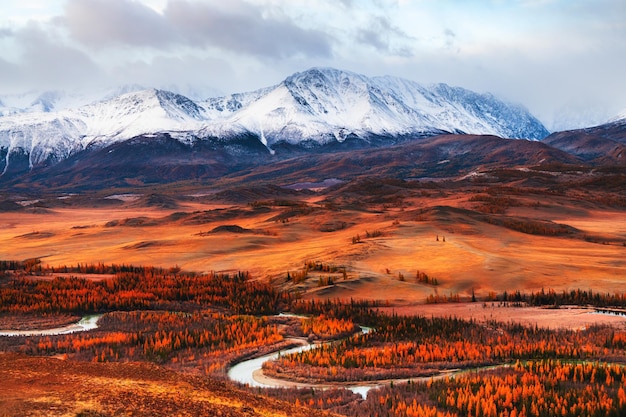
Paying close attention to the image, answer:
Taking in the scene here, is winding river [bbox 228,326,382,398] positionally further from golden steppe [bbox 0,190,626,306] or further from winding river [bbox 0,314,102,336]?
golden steppe [bbox 0,190,626,306]

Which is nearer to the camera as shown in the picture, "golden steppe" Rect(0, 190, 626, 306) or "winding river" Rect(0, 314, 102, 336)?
"winding river" Rect(0, 314, 102, 336)

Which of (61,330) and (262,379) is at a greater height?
(61,330)

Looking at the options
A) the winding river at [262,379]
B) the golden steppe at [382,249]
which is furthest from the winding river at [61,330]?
the golden steppe at [382,249]

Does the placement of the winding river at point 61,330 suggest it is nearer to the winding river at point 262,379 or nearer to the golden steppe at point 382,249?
the winding river at point 262,379

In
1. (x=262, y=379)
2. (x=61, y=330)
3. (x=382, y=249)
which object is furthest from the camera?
(x=382, y=249)

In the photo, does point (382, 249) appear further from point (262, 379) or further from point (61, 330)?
point (262, 379)

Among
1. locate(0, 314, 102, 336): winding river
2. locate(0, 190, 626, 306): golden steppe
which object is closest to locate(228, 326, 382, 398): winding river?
locate(0, 314, 102, 336): winding river

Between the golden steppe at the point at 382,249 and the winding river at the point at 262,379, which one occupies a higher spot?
the golden steppe at the point at 382,249

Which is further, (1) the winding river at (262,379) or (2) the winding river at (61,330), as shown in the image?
(2) the winding river at (61,330)

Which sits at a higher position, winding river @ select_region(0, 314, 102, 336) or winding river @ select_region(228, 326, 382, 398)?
winding river @ select_region(0, 314, 102, 336)

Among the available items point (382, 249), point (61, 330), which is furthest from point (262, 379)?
point (382, 249)

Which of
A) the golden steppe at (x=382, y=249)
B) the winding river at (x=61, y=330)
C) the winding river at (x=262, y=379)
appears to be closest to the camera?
the winding river at (x=262, y=379)
